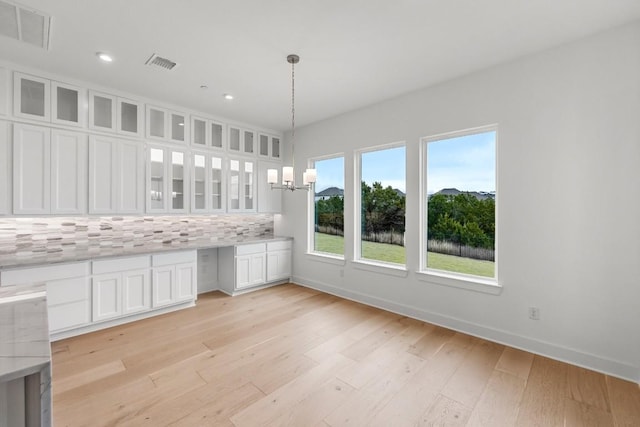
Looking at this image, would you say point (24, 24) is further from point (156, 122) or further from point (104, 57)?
point (156, 122)

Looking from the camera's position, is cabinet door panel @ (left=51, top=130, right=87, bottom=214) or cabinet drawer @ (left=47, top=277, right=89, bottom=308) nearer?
cabinet drawer @ (left=47, top=277, right=89, bottom=308)

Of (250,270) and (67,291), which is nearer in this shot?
(67,291)

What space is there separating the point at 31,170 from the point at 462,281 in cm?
509

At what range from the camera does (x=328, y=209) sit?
5172mm

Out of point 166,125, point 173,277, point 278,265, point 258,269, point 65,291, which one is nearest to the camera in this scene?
point 65,291

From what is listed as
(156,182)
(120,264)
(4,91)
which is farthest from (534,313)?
(4,91)

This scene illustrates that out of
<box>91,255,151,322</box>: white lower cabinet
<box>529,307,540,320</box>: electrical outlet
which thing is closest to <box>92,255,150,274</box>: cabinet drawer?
<box>91,255,151,322</box>: white lower cabinet

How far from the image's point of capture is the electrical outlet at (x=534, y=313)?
115 inches

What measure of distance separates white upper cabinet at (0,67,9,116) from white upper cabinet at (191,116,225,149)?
199 centimetres

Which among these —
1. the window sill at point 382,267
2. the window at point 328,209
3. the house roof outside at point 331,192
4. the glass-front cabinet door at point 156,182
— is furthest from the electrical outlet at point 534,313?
the glass-front cabinet door at point 156,182

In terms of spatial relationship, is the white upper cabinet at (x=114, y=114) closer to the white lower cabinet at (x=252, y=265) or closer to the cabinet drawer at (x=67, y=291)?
the cabinet drawer at (x=67, y=291)

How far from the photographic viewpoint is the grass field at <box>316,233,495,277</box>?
3.42 meters

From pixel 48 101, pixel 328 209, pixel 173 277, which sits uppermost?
pixel 48 101

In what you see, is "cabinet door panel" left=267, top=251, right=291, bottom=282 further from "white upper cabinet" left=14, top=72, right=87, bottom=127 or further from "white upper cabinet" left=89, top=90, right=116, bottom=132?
"white upper cabinet" left=14, top=72, right=87, bottom=127
